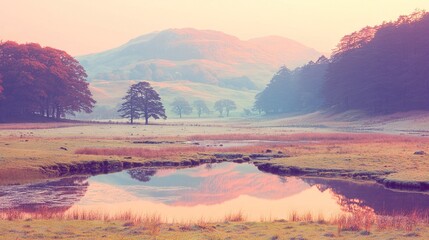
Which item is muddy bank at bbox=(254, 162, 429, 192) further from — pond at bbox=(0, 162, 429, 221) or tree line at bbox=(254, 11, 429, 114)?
tree line at bbox=(254, 11, 429, 114)

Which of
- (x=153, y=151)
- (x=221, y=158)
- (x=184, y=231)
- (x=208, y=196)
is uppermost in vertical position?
(x=153, y=151)

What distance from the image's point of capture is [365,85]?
474 ft

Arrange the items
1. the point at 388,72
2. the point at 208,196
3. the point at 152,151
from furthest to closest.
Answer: the point at 388,72 → the point at 152,151 → the point at 208,196

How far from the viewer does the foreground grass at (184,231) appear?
2161 centimetres

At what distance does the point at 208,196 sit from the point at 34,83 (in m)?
97.5

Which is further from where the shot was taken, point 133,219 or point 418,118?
point 418,118

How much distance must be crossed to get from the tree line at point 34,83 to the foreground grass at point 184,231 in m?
99.9

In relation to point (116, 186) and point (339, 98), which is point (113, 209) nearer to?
point (116, 186)

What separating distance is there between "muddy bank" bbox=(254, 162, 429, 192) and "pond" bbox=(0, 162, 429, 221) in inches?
49.7

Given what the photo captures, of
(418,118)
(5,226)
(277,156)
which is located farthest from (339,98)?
(5,226)

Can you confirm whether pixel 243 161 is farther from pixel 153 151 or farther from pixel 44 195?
pixel 44 195

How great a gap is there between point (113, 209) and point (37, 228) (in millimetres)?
9445

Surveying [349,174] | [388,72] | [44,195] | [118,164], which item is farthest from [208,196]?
[388,72]

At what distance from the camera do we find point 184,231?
2303 centimetres
